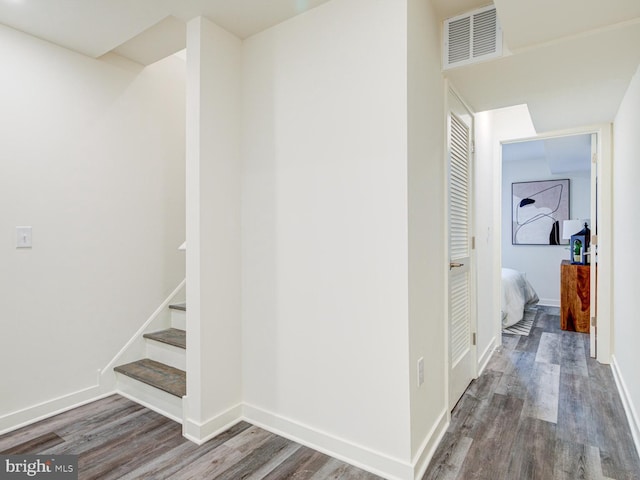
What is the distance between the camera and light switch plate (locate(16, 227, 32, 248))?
2.21 m

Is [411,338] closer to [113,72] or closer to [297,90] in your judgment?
[297,90]

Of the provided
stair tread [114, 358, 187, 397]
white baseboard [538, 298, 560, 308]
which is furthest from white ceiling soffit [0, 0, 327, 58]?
white baseboard [538, 298, 560, 308]

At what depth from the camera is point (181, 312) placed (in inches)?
115

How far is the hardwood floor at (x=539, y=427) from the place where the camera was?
1.80 meters

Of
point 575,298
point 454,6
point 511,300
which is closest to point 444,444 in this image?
point 454,6

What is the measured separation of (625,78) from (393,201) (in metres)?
1.69

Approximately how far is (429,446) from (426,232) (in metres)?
1.07

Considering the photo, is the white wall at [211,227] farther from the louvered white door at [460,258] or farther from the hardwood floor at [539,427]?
the louvered white door at [460,258]

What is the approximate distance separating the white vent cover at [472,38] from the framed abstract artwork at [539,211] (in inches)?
194

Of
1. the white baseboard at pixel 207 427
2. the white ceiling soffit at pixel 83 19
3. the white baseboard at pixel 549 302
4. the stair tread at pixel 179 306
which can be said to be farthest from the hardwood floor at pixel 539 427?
the white baseboard at pixel 549 302

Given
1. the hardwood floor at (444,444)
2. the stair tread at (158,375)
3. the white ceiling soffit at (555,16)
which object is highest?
the white ceiling soffit at (555,16)

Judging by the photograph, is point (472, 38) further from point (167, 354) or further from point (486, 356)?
point (167, 354)

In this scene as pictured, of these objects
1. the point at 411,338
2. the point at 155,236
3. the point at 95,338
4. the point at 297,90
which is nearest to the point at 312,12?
the point at 297,90

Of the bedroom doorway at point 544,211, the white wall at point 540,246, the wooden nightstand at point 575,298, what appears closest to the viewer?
the wooden nightstand at point 575,298
